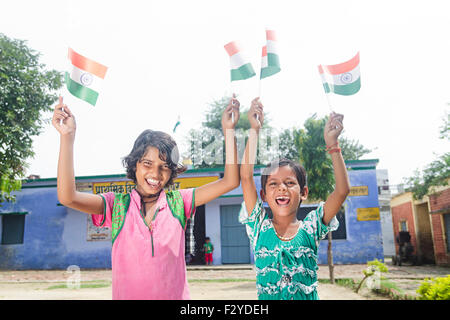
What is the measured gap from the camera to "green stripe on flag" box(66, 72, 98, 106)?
2580 mm

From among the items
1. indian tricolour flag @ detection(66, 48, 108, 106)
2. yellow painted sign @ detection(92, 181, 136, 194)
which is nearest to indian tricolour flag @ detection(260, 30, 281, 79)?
indian tricolour flag @ detection(66, 48, 108, 106)

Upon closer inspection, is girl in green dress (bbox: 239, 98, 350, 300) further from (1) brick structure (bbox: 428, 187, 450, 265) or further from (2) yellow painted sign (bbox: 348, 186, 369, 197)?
(1) brick structure (bbox: 428, 187, 450, 265)

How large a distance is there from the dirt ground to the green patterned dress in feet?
15.6

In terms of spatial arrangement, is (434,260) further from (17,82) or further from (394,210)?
(17,82)

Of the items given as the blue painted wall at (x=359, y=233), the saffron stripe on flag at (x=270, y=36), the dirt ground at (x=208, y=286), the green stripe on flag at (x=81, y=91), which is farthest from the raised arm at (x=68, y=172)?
the blue painted wall at (x=359, y=233)

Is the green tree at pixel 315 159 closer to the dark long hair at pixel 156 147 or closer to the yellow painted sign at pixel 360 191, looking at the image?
the yellow painted sign at pixel 360 191

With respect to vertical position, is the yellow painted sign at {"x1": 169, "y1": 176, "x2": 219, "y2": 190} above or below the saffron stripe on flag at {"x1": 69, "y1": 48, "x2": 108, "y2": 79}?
above

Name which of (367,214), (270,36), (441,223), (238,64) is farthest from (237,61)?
(441,223)

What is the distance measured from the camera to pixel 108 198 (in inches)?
93.9

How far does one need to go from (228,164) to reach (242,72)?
0.71 m

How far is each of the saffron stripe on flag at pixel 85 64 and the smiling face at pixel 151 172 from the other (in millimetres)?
707

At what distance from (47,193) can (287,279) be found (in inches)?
567

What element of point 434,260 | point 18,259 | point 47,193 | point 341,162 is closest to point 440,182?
point 434,260

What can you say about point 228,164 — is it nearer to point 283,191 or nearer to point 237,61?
point 283,191
